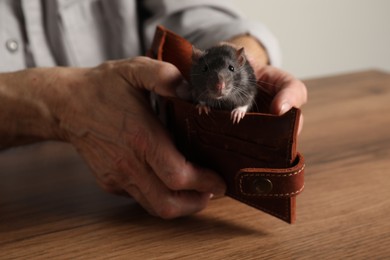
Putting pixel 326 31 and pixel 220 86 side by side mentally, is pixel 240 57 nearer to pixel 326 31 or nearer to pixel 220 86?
pixel 220 86

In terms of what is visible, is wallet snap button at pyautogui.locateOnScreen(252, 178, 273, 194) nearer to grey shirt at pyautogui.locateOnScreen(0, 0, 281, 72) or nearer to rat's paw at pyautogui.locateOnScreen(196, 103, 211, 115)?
rat's paw at pyautogui.locateOnScreen(196, 103, 211, 115)

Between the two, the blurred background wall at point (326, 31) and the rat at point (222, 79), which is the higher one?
the rat at point (222, 79)

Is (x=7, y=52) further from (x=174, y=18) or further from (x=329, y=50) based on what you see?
(x=329, y=50)

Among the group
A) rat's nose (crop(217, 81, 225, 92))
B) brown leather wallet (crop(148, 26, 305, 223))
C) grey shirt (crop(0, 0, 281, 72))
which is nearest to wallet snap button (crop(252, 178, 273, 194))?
brown leather wallet (crop(148, 26, 305, 223))

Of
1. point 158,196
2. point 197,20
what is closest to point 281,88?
point 158,196

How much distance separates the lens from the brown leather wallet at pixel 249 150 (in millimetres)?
840

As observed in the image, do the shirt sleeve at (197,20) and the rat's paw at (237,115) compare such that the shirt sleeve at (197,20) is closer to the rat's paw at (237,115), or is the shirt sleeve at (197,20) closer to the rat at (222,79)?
the rat at (222,79)

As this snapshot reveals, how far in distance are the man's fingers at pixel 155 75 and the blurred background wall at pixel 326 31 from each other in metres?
1.83

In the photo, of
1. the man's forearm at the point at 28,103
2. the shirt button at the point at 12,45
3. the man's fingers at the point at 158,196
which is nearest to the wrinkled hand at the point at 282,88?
the man's fingers at the point at 158,196

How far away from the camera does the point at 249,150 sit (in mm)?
883

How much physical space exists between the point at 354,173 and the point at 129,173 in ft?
1.82

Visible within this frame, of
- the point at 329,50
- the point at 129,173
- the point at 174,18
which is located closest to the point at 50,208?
the point at 129,173

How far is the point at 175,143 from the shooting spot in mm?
1030

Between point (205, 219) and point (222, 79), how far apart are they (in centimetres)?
31
